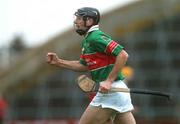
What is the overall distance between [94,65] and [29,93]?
1231 inches

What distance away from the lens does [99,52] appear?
11.0 metres

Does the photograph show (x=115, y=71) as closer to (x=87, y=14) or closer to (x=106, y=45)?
(x=106, y=45)

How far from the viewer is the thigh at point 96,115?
1105 cm

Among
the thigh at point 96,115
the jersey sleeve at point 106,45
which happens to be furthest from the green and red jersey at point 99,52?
the thigh at point 96,115

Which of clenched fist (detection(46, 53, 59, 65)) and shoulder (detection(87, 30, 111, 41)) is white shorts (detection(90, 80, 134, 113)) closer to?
shoulder (detection(87, 30, 111, 41))

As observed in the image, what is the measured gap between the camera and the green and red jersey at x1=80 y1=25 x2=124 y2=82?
35.4ft

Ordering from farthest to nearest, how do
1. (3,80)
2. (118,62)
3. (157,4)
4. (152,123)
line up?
(3,80)
(157,4)
(152,123)
(118,62)

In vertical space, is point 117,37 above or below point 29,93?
above

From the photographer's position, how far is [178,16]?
39.5m

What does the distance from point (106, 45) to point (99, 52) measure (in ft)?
0.61

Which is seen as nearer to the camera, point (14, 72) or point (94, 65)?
point (94, 65)

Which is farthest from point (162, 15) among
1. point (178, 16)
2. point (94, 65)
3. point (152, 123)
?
point (94, 65)

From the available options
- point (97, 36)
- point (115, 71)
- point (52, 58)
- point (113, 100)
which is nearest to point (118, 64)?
point (115, 71)

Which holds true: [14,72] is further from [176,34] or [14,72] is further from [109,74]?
[109,74]
